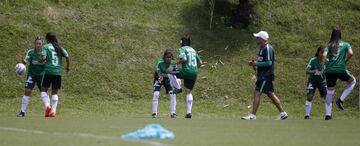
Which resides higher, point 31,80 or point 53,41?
point 53,41

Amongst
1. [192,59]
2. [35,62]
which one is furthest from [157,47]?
[35,62]

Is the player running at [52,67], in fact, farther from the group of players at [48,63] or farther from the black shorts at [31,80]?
the black shorts at [31,80]

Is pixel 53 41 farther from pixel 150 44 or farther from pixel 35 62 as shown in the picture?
pixel 150 44

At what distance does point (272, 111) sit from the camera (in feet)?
78.3

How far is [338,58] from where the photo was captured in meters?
17.9

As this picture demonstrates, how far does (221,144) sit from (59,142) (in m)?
2.15

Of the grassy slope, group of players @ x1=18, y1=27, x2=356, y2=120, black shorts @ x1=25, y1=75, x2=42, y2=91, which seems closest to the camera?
group of players @ x1=18, y1=27, x2=356, y2=120

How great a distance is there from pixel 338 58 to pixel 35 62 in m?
7.15

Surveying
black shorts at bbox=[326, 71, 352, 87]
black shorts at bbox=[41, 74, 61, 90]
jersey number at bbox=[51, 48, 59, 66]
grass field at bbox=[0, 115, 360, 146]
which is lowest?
grass field at bbox=[0, 115, 360, 146]

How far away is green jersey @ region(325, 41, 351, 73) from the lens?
17.9 m

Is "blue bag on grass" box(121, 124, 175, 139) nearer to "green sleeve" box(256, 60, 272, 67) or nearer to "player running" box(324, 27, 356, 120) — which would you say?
"green sleeve" box(256, 60, 272, 67)

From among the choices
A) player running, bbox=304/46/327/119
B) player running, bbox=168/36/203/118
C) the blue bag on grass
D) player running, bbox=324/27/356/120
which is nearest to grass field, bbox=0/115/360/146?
the blue bag on grass

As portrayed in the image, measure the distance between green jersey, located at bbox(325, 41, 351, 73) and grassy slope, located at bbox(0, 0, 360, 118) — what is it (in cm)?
560

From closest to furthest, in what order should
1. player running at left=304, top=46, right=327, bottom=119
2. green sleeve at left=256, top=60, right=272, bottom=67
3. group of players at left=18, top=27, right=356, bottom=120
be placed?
green sleeve at left=256, top=60, right=272, bottom=67 → group of players at left=18, top=27, right=356, bottom=120 → player running at left=304, top=46, right=327, bottom=119
